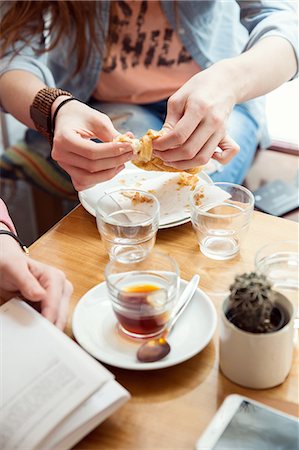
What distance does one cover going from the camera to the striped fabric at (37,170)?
1755mm

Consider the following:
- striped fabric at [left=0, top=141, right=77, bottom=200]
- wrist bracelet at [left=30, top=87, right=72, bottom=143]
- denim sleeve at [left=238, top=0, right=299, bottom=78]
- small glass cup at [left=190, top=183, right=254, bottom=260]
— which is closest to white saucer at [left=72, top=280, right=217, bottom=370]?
small glass cup at [left=190, top=183, right=254, bottom=260]

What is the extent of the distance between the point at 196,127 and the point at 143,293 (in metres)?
0.38

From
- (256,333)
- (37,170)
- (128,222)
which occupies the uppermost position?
(256,333)

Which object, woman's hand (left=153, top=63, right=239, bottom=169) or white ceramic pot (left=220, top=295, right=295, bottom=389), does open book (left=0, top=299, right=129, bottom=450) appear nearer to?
white ceramic pot (left=220, top=295, right=295, bottom=389)

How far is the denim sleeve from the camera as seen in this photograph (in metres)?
1.43

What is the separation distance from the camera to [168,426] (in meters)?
0.71

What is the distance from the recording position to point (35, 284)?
792mm

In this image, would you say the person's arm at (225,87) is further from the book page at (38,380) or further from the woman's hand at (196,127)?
the book page at (38,380)

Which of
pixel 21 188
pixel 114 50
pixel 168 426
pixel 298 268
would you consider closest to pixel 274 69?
pixel 114 50

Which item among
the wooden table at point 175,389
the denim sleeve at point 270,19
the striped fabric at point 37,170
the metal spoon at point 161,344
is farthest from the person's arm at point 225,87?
the striped fabric at point 37,170

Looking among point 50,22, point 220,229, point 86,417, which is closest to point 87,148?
point 220,229

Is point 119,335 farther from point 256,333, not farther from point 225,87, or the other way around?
point 225,87

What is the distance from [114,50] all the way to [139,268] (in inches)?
36.7

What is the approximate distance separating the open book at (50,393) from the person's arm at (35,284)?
0.06m
